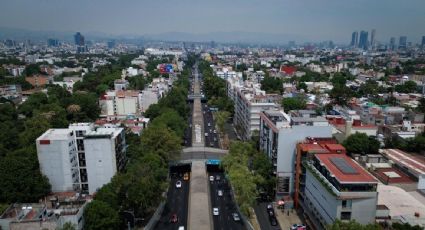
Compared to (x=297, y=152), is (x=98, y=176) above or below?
A: below

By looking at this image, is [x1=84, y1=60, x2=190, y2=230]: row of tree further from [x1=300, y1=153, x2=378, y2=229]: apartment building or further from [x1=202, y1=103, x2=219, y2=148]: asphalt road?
[x1=300, y1=153, x2=378, y2=229]: apartment building

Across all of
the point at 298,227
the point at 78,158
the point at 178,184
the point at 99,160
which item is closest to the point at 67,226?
the point at 99,160

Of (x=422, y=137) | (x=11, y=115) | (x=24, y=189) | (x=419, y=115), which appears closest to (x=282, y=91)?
(x=419, y=115)

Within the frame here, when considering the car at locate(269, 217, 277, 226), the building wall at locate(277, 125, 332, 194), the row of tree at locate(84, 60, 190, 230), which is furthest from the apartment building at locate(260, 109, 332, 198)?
the row of tree at locate(84, 60, 190, 230)

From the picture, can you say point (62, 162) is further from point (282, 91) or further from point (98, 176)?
point (282, 91)

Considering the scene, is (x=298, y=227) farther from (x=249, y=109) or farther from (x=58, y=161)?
(x=58, y=161)

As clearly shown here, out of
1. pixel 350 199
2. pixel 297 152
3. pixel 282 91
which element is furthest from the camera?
pixel 282 91
